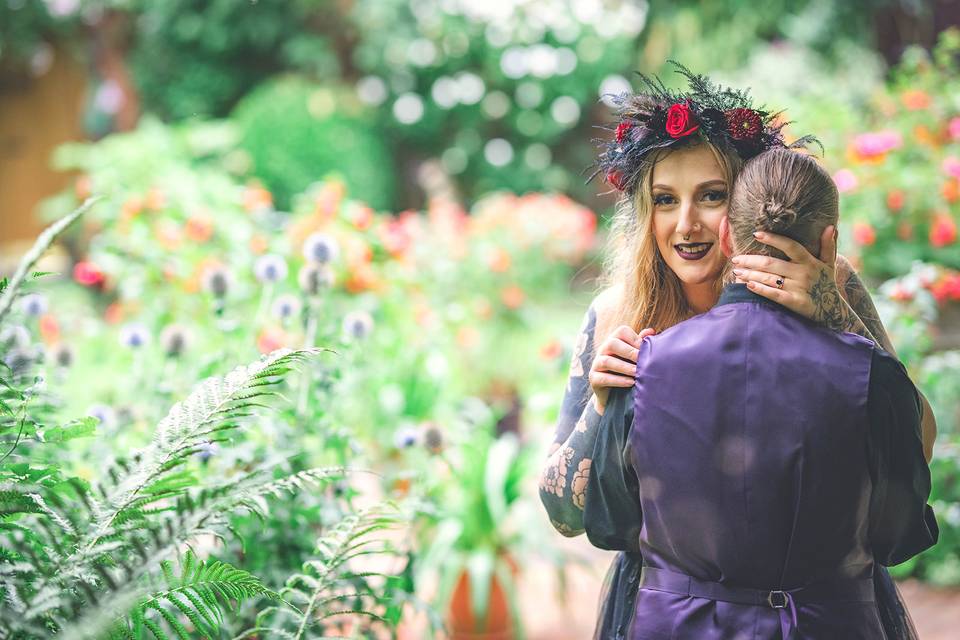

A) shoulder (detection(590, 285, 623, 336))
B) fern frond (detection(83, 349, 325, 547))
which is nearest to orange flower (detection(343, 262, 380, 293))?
shoulder (detection(590, 285, 623, 336))

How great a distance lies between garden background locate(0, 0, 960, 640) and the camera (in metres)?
1.46

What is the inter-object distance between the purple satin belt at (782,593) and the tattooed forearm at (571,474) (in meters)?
0.22

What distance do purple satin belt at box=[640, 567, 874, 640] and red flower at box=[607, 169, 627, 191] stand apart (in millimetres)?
758

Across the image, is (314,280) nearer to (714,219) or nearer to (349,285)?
(714,219)

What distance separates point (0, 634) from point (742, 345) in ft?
3.62

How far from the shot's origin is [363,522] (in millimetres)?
1695

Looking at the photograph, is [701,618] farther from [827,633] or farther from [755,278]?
[755,278]

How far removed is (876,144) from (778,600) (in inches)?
143

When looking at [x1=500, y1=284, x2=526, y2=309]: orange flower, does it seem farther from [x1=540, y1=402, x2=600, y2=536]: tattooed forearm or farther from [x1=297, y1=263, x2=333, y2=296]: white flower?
[x1=540, y1=402, x2=600, y2=536]: tattooed forearm

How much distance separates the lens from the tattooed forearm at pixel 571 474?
5.17 feet

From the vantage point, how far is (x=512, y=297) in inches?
230

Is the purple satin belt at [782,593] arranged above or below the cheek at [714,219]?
below

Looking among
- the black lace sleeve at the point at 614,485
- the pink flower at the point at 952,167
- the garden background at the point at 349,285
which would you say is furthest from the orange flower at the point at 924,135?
the black lace sleeve at the point at 614,485

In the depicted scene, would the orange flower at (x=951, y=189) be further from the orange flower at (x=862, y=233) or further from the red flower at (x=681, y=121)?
the red flower at (x=681, y=121)
